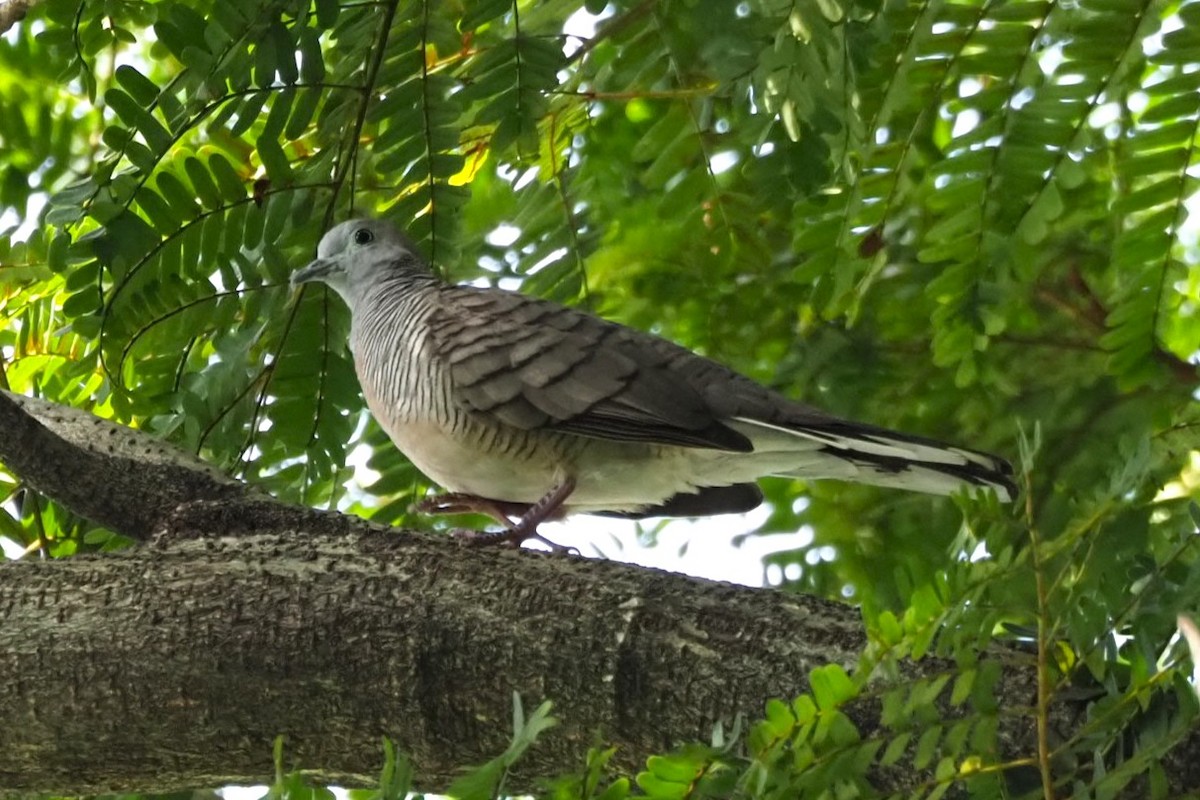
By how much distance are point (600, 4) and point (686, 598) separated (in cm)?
90

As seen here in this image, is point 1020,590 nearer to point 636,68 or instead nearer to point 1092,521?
point 1092,521

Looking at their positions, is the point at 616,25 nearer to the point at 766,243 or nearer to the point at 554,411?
the point at 766,243

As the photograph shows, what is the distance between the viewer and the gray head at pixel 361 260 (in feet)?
9.95

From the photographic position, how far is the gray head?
119 inches

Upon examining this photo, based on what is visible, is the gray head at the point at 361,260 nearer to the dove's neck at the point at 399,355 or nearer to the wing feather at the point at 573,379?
the dove's neck at the point at 399,355

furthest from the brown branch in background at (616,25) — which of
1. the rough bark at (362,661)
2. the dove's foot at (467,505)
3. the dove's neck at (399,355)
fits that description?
the rough bark at (362,661)

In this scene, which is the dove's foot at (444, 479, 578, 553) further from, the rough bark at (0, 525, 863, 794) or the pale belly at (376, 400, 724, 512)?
the rough bark at (0, 525, 863, 794)

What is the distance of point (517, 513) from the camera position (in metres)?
3.43

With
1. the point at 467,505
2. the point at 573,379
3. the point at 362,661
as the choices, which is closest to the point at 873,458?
the point at 573,379

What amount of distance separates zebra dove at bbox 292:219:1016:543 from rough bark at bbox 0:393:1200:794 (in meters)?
0.67

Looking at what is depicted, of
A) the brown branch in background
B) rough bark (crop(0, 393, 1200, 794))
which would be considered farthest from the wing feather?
rough bark (crop(0, 393, 1200, 794))

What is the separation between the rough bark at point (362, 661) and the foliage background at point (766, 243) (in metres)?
0.25

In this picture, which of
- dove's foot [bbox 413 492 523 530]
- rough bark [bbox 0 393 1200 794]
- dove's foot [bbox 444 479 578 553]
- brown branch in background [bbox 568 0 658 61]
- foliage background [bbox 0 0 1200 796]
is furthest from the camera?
dove's foot [bbox 413 492 523 530]

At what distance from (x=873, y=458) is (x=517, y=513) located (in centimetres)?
92
